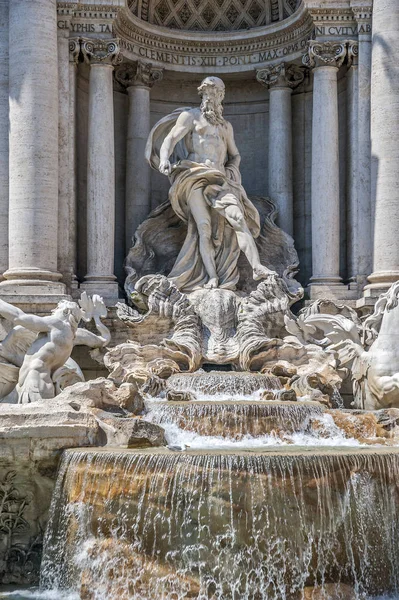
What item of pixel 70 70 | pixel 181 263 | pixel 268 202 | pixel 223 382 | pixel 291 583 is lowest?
pixel 291 583

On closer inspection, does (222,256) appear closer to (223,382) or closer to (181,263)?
(181,263)

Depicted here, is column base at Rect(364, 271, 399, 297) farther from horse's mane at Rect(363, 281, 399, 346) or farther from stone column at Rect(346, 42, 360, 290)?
horse's mane at Rect(363, 281, 399, 346)

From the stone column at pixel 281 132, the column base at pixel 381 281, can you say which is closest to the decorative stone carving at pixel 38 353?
the column base at pixel 381 281

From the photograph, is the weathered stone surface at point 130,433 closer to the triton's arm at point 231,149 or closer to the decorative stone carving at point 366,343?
the decorative stone carving at point 366,343

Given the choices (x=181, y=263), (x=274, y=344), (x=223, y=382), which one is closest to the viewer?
(x=223, y=382)

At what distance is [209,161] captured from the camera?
57.7ft

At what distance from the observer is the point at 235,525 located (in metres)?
10.3

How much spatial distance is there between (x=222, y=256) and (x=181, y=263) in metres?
0.71

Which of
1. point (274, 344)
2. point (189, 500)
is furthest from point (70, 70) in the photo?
point (189, 500)

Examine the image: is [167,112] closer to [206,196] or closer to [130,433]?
[206,196]

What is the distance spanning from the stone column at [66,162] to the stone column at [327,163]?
4.07m

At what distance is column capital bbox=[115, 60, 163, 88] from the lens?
61.8 feet

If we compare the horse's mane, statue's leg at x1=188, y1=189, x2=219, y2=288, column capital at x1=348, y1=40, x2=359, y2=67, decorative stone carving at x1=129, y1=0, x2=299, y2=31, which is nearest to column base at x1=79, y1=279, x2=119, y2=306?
statue's leg at x1=188, y1=189, x2=219, y2=288

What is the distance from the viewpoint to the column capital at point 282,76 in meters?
18.9
